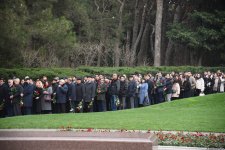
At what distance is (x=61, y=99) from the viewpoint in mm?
21250

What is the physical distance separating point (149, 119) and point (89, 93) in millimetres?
4030

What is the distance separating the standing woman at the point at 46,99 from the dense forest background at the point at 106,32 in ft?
17.4

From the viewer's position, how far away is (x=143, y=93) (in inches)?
959

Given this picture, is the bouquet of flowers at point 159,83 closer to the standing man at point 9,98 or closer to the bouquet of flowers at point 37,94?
the bouquet of flowers at point 37,94

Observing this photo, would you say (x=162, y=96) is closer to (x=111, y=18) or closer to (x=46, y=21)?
(x=46, y=21)

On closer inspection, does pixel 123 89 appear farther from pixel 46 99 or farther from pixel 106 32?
pixel 106 32

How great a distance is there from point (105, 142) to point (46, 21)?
2326 centimetres

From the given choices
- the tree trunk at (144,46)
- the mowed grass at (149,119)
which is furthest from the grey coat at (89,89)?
the tree trunk at (144,46)

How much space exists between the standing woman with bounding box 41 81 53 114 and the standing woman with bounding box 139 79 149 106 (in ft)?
16.6

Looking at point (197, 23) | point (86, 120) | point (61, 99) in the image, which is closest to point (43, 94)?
point (61, 99)

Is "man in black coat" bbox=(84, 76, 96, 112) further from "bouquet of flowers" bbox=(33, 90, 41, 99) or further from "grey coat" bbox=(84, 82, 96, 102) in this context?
"bouquet of flowers" bbox=(33, 90, 41, 99)

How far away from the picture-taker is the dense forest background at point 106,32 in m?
28.4

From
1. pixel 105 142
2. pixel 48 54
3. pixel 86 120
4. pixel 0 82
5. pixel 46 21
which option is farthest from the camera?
pixel 48 54

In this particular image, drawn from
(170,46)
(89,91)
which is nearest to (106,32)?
(170,46)
